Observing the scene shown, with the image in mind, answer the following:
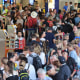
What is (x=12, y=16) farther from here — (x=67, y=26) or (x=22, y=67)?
(x=22, y=67)

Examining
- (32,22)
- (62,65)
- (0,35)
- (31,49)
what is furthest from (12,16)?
(62,65)

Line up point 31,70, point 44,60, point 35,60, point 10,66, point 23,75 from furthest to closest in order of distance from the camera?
point 44,60 → point 35,60 → point 31,70 → point 10,66 → point 23,75

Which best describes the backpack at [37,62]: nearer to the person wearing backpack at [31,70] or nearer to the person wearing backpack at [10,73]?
the person wearing backpack at [31,70]

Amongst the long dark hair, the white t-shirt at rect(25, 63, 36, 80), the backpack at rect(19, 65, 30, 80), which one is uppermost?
the long dark hair

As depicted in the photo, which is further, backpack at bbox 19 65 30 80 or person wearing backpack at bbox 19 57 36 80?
person wearing backpack at bbox 19 57 36 80

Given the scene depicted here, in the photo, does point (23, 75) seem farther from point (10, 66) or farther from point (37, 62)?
point (37, 62)

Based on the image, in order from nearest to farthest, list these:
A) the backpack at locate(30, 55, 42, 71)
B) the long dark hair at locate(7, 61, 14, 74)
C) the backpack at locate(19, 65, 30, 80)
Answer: the backpack at locate(19, 65, 30, 80), the long dark hair at locate(7, 61, 14, 74), the backpack at locate(30, 55, 42, 71)

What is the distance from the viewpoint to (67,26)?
37.4 feet

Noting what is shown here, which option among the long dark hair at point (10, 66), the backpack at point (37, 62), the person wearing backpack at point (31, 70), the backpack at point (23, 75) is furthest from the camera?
the backpack at point (37, 62)

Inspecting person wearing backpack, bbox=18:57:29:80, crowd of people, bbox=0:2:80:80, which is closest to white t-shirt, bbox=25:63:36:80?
crowd of people, bbox=0:2:80:80

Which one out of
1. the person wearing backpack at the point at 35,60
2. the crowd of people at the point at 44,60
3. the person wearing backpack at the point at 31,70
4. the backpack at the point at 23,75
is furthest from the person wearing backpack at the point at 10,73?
the person wearing backpack at the point at 35,60

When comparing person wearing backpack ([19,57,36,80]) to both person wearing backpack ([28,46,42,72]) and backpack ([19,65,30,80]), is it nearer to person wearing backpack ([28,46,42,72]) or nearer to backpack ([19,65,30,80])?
backpack ([19,65,30,80])

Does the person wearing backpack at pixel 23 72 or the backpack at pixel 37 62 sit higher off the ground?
the person wearing backpack at pixel 23 72

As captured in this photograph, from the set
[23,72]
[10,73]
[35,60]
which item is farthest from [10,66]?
[35,60]
